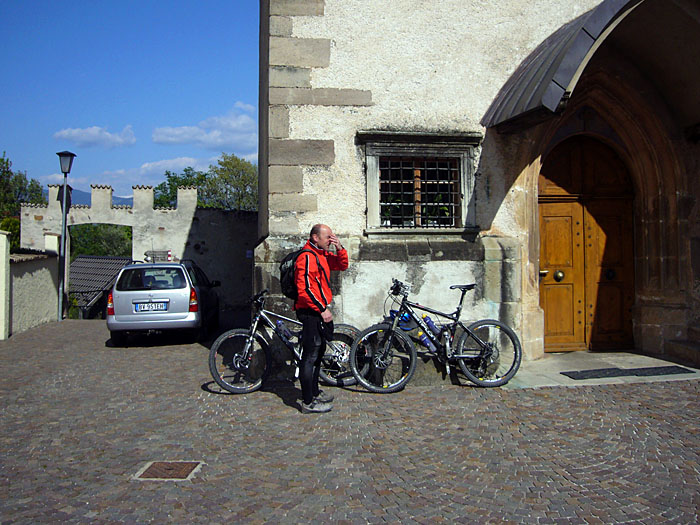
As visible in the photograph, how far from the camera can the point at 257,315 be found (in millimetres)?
6504

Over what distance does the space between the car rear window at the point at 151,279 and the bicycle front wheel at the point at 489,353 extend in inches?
227

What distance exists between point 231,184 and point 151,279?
40223mm

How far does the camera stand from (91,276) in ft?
75.6

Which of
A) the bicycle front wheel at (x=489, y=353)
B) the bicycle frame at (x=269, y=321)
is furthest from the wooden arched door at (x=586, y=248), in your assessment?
the bicycle frame at (x=269, y=321)

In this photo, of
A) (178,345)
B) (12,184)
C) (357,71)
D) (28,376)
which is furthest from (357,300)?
(12,184)

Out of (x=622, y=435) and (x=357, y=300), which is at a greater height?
(x=357, y=300)

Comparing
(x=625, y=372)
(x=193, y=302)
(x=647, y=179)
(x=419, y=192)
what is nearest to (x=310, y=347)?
(x=419, y=192)

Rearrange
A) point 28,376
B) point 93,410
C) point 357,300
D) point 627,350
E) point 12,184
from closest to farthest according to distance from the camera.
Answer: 1. point 93,410
2. point 357,300
3. point 28,376
4. point 627,350
5. point 12,184

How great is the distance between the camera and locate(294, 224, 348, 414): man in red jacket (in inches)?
222

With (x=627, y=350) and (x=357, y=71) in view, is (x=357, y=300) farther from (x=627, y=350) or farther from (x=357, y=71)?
(x=627, y=350)

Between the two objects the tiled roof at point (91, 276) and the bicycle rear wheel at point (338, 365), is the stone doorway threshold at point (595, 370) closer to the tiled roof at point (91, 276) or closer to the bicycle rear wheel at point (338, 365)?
the bicycle rear wheel at point (338, 365)

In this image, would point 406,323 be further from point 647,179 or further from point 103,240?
point 103,240

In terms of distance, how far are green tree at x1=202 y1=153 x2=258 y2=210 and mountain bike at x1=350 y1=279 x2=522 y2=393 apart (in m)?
43.8

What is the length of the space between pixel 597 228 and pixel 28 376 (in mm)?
7871
